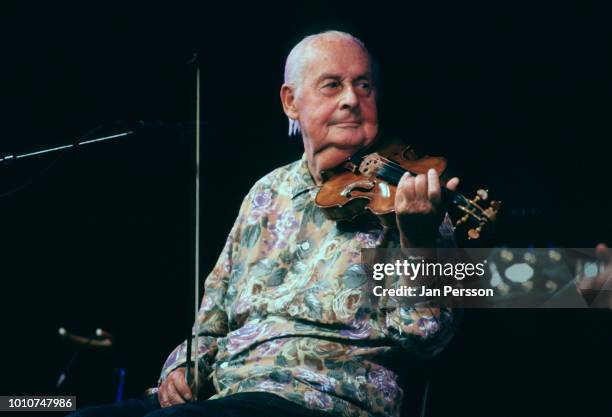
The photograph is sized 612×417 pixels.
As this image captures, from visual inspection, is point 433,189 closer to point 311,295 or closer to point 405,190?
point 405,190

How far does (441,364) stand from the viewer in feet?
6.86

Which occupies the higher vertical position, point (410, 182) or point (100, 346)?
point (410, 182)

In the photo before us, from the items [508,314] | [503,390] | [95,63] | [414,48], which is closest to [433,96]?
[414,48]

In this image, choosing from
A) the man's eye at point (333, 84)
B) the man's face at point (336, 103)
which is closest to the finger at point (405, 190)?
the man's face at point (336, 103)

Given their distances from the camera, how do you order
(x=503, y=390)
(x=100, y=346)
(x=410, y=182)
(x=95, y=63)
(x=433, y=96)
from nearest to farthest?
(x=410, y=182) → (x=503, y=390) → (x=433, y=96) → (x=100, y=346) → (x=95, y=63)

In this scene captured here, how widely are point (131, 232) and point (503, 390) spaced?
1577mm

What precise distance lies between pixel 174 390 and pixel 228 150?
1131 mm

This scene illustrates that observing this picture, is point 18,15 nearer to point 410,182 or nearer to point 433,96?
point 433,96

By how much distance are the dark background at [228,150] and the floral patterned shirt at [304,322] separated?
181 millimetres

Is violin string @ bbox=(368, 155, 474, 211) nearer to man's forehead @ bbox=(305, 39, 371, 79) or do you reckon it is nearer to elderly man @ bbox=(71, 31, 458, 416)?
elderly man @ bbox=(71, 31, 458, 416)

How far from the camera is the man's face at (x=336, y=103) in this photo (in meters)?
2.10

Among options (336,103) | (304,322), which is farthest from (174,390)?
(336,103)

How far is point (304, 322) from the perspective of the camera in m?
1.82

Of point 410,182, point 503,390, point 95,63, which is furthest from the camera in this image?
point 95,63
